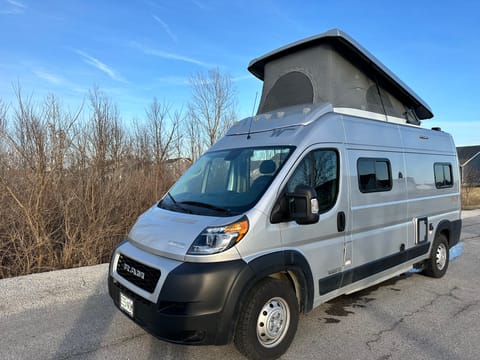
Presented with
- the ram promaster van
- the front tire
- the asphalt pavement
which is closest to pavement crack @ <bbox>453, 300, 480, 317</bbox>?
the asphalt pavement

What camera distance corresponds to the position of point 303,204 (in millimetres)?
3064

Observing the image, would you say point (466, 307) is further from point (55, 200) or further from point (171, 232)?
point (55, 200)

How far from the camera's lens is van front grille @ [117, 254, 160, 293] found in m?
2.91

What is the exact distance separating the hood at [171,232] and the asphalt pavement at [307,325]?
1.05 meters

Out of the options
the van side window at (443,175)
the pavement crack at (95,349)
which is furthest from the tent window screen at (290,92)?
the pavement crack at (95,349)

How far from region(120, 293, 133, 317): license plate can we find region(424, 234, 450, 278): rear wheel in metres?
4.82

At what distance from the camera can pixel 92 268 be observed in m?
6.11

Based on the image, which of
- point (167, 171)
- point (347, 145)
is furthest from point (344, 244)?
point (167, 171)

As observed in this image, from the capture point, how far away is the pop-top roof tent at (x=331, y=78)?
15.9ft

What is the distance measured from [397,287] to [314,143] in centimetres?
311

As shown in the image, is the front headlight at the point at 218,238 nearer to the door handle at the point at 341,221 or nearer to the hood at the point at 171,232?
the hood at the point at 171,232

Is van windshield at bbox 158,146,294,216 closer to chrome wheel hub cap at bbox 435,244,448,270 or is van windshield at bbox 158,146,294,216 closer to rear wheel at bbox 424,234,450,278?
rear wheel at bbox 424,234,450,278

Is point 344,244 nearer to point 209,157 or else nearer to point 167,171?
point 209,157

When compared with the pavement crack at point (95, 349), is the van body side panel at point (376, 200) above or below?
above
